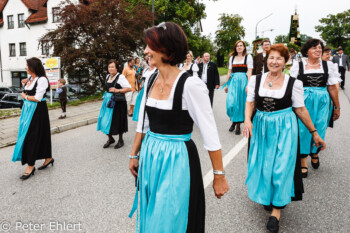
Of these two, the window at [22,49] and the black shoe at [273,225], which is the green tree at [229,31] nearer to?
the window at [22,49]

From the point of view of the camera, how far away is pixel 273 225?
2740mm

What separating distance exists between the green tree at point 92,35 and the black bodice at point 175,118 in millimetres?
13803

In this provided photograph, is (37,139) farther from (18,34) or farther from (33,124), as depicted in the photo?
(18,34)

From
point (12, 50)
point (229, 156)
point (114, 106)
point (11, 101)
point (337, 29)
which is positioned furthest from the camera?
point (337, 29)

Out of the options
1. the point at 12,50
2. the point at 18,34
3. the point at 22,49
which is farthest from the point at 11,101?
the point at 12,50

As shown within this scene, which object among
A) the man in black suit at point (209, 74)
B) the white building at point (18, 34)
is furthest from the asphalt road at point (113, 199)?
the white building at point (18, 34)

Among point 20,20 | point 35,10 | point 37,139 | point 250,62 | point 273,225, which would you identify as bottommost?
point 273,225

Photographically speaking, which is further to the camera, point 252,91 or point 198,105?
point 252,91

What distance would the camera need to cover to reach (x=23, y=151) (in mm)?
4363

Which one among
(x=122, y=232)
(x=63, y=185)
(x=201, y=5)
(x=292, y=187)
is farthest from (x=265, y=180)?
(x=201, y=5)

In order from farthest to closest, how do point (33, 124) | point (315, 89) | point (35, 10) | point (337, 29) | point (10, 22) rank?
point (337, 29)
point (10, 22)
point (35, 10)
point (33, 124)
point (315, 89)

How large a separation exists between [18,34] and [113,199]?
120 feet

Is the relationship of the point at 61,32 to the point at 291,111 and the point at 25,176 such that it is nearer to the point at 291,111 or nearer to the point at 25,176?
the point at 25,176

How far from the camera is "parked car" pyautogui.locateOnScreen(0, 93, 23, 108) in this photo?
16.4m
